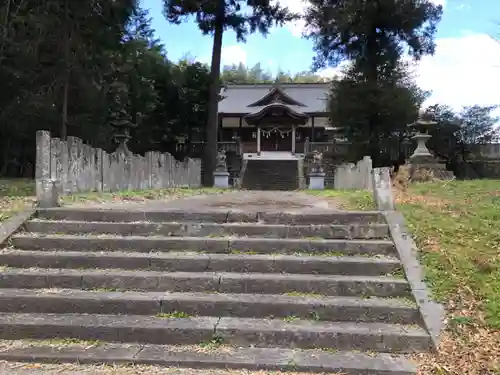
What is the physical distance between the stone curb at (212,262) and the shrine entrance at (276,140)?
29873mm

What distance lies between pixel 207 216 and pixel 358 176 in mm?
8987

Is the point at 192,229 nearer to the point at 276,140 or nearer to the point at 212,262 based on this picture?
the point at 212,262

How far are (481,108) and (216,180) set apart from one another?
12489mm

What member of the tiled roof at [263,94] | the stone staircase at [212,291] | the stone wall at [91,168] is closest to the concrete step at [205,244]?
the stone staircase at [212,291]

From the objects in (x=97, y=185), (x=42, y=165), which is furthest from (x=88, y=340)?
(x=97, y=185)

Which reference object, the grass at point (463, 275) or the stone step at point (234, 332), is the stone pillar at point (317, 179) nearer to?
the grass at point (463, 275)

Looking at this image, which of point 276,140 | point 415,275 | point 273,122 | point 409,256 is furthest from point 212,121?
point 415,275

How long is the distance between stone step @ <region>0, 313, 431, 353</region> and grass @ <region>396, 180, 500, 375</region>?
0.80 feet

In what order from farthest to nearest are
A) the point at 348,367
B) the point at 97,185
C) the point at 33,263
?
the point at 97,185, the point at 33,263, the point at 348,367

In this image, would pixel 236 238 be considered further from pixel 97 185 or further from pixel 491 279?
pixel 97 185

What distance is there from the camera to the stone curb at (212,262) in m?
3.96

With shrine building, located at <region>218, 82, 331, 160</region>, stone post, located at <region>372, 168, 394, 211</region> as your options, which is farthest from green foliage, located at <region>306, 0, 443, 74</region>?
stone post, located at <region>372, 168, 394, 211</region>

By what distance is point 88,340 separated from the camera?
3.29 m

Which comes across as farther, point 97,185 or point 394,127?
point 394,127
